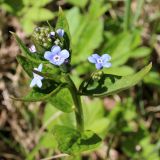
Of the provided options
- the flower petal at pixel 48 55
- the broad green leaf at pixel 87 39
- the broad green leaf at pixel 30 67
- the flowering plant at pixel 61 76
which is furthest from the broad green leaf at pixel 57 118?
the flower petal at pixel 48 55

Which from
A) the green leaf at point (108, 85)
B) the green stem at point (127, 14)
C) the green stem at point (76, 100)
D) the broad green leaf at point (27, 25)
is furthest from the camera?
the broad green leaf at point (27, 25)

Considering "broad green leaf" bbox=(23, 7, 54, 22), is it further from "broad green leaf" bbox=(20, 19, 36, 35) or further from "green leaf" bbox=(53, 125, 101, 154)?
"green leaf" bbox=(53, 125, 101, 154)

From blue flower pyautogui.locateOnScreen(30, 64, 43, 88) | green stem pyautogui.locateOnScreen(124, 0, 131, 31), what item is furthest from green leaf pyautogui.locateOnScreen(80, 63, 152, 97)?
green stem pyautogui.locateOnScreen(124, 0, 131, 31)

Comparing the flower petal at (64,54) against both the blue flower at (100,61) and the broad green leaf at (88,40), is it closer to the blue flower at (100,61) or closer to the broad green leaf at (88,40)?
the blue flower at (100,61)

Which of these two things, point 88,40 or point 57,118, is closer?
point 57,118

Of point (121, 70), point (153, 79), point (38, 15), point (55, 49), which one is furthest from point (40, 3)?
point (55, 49)

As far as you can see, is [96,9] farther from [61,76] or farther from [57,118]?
[61,76]

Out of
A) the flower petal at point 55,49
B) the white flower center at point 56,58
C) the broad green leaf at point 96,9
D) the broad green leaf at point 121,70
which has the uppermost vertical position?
the broad green leaf at point 96,9
